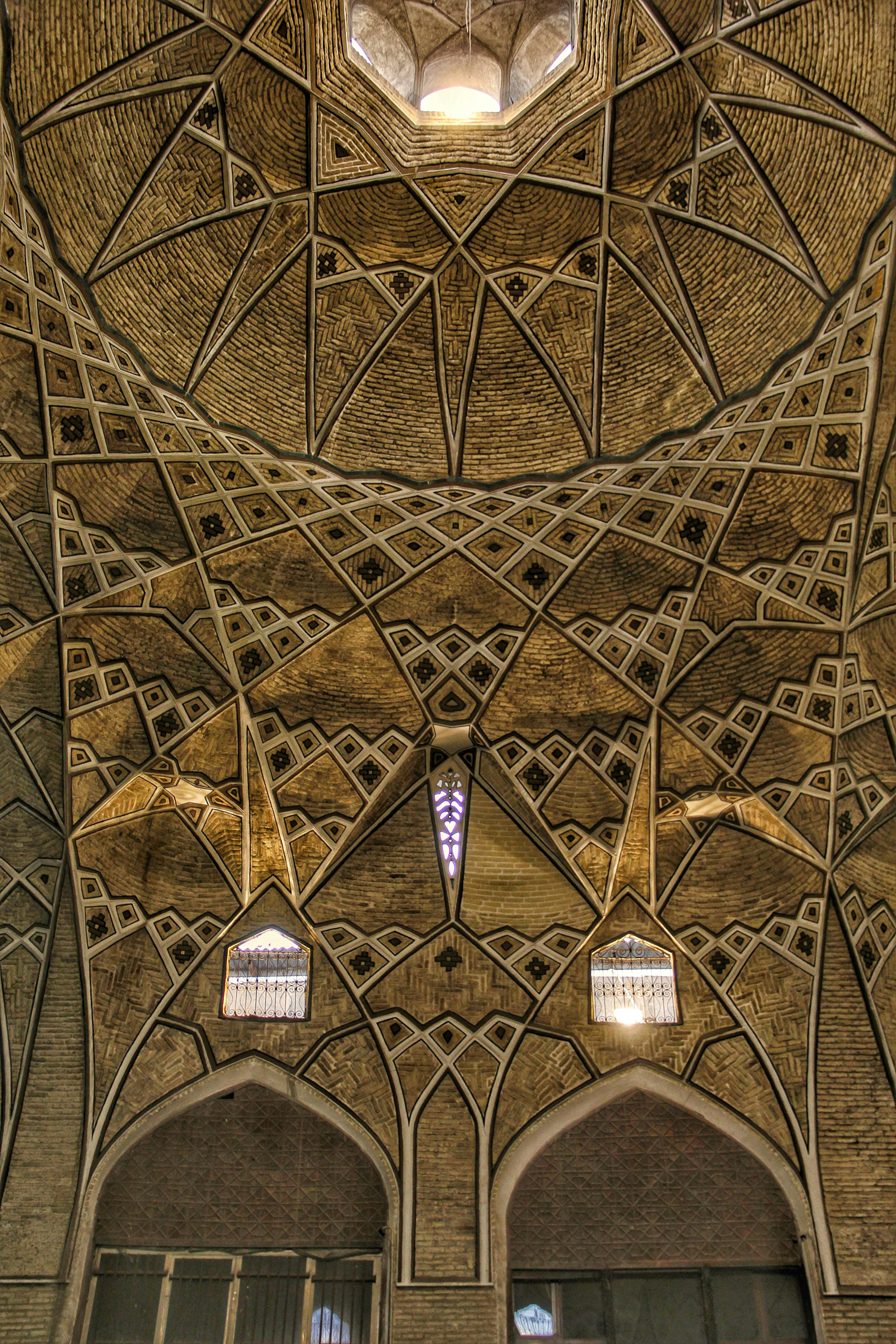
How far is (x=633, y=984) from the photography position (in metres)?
10.8

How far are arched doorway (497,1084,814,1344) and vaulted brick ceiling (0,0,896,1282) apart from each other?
1.66ft

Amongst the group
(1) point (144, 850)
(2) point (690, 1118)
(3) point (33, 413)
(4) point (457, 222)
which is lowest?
(2) point (690, 1118)

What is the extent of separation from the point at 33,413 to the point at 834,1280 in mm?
9751

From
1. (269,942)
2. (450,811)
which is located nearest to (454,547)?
(450,811)

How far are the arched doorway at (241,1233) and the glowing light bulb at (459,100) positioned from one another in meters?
9.12

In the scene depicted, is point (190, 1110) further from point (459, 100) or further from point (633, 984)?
point (459, 100)

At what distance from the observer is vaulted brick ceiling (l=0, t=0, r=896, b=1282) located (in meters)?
8.39

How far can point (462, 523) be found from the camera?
10117mm

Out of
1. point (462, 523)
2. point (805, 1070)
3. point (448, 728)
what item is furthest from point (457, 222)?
point (805, 1070)

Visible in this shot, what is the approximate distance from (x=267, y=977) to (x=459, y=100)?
837cm

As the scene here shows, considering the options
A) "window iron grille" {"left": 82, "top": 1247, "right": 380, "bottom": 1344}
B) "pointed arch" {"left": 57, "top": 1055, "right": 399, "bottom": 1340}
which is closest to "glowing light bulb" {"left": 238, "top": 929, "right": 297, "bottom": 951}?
"pointed arch" {"left": 57, "top": 1055, "right": 399, "bottom": 1340}

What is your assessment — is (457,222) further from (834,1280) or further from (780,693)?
(834,1280)

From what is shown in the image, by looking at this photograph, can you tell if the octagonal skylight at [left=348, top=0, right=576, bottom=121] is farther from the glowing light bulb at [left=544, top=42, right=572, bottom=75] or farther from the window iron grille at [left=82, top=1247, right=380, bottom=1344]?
the window iron grille at [left=82, top=1247, right=380, bottom=1344]

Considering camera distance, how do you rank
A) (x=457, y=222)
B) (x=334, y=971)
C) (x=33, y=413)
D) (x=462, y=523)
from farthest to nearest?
(x=334, y=971) → (x=462, y=523) → (x=457, y=222) → (x=33, y=413)
